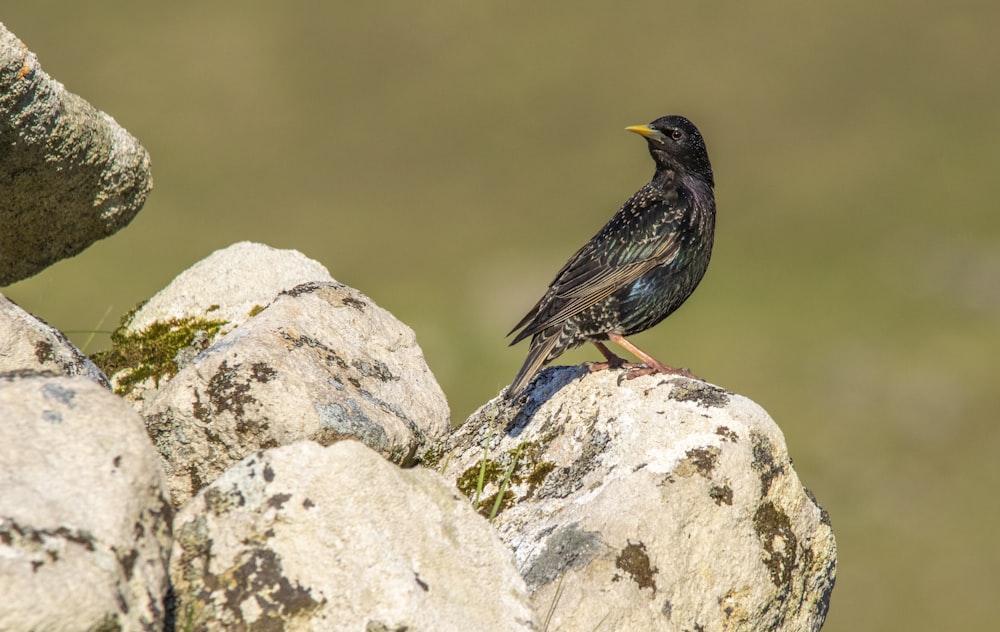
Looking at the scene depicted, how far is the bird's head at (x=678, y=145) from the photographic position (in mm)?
11227

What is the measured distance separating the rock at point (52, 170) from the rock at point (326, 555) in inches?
147

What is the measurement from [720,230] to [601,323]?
7418cm

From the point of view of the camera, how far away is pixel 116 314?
52.1m

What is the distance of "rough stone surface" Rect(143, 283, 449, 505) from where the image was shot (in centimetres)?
754

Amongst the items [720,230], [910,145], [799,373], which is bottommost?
[799,373]

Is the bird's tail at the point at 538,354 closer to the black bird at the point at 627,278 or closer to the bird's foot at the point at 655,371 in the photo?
the black bird at the point at 627,278

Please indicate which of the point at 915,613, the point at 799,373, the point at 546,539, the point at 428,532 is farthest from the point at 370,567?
the point at 799,373

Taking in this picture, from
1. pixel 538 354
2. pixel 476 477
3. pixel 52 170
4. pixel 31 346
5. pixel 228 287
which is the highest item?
pixel 538 354

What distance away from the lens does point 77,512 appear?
15.4 feet

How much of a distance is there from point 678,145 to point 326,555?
6.87 metres

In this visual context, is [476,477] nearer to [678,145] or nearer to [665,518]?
[665,518]

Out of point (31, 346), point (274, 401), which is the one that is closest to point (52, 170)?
point (31, 346)

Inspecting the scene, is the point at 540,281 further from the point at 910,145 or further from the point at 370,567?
the point at 370,567

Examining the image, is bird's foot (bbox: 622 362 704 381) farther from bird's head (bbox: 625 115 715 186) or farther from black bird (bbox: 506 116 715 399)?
bird's head (bbox: 625 115 715 186)
